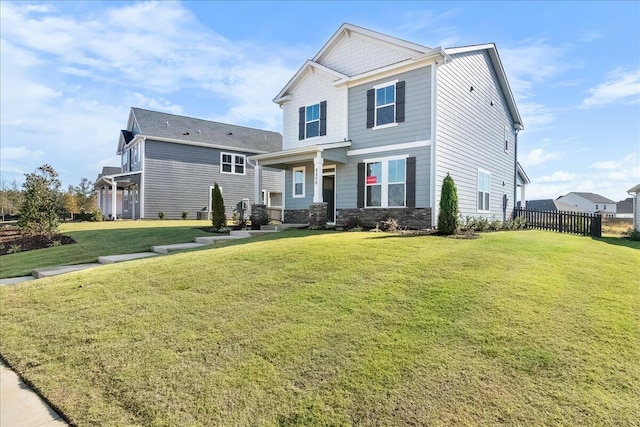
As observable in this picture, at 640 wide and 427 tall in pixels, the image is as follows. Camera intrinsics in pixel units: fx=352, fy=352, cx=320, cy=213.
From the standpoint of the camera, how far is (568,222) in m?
15.5

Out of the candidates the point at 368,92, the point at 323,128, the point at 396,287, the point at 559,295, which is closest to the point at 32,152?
the point at 323,128

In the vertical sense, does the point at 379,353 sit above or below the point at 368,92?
below

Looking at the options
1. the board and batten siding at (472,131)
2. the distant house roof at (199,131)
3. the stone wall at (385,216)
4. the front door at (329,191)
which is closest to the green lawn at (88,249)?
the front door at (329,191)

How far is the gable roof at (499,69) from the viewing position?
13.8 meters

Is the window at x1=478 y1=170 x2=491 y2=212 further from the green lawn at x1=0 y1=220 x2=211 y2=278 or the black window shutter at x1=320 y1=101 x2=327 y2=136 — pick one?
the green lawn at x1=0 y1=220 x2=211 y2=278

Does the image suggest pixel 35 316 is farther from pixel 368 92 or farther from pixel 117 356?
pixel 368 92

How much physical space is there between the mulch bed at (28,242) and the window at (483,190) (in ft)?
55.2

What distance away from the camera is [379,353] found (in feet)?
11.5

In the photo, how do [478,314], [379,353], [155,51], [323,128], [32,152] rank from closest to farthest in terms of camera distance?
1. [379,353]
2. [478,314]
3. [155,51]
4. [323,128]
5. [32,152]

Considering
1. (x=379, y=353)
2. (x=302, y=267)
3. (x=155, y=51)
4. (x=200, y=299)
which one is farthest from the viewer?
(x=155, y=51)

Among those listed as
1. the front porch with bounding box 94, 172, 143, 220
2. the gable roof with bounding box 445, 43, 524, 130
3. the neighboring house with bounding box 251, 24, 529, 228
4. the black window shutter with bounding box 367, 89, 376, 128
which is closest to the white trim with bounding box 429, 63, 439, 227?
the neighboring house with bounding box 251, 24, 529, 228

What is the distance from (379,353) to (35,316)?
5.13 meters

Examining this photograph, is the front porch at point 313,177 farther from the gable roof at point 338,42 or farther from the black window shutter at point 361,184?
the gable roof at point 338,42

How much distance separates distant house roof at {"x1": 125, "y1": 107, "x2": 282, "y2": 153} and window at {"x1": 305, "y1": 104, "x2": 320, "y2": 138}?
1332cm
